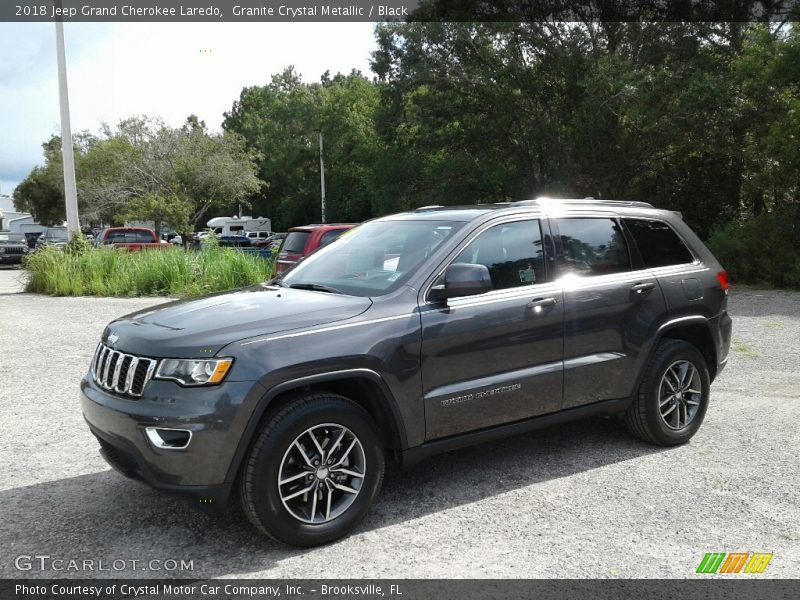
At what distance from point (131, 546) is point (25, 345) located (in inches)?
284

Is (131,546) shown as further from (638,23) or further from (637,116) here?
(638,23)

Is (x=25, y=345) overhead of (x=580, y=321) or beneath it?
beneath

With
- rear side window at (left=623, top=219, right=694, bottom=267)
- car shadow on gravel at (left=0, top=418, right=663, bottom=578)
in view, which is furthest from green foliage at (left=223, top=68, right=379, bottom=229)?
car shadow on gravel at (left=0, top=418, right=663, bottom=578)

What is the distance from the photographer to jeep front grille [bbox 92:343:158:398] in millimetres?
3596

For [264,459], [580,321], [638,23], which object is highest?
[638,23]

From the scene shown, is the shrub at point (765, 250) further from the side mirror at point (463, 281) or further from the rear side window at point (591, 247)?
the side mirror at point (463, 281)

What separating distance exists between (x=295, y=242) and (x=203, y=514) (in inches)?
370

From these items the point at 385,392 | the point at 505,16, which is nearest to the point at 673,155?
the point at 505,16

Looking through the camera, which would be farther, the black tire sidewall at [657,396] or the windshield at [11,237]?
the windshield at [11,237]

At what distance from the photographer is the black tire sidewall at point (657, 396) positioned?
16.6 ft

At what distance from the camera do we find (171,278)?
16609 millimetres

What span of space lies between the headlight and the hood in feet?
0.12

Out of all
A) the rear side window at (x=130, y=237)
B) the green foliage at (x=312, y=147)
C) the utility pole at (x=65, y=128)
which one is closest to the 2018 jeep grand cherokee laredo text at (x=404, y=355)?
the utility pole at (x=65, y=128)

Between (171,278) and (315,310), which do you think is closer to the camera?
(315,310)
